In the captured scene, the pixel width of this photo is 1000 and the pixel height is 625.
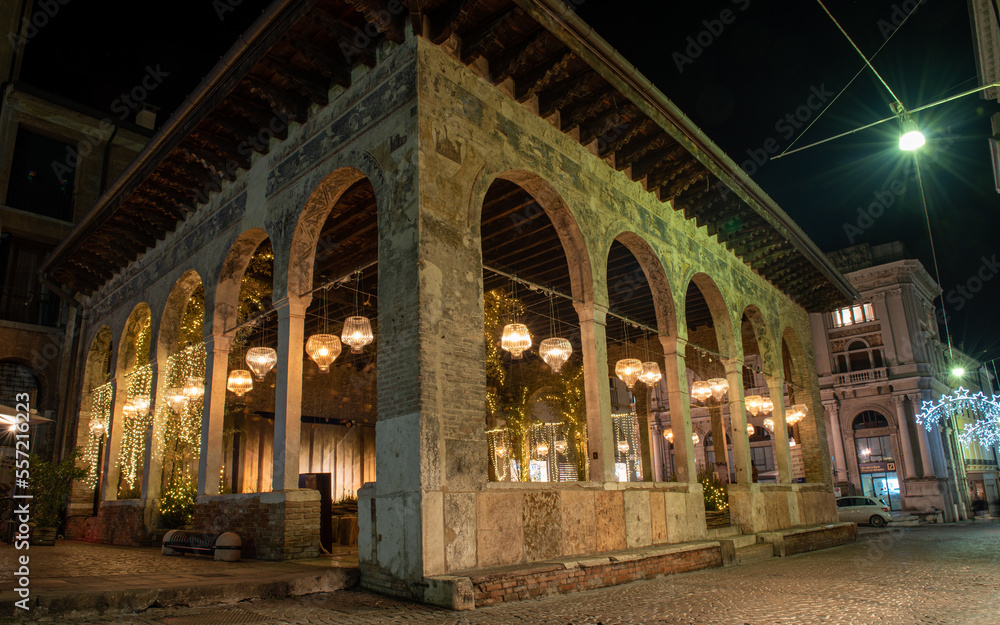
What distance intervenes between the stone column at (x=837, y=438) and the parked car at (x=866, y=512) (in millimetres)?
8556

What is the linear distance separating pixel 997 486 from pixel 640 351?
30.3 meters

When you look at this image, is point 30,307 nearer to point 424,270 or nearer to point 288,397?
point 288,397

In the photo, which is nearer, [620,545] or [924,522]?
[620,545]

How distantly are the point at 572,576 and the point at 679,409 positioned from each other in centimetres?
422

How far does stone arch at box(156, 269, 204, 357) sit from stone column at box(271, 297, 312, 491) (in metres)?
3.60

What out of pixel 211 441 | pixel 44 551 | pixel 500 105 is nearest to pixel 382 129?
pixel 500 105

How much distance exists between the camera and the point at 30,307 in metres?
14.8

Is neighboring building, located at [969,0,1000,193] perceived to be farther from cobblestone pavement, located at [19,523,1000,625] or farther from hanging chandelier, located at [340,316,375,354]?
hanging chandelier, located at [340,316,375,354]

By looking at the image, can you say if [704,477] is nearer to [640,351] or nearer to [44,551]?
[640,351]

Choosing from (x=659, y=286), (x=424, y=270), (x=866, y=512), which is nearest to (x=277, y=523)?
(x=424, y=270)

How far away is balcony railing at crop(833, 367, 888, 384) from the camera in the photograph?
31462 millimetres

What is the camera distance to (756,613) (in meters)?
5.43

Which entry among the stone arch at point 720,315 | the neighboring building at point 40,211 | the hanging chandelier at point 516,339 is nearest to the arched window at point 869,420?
the stone arch at point 720,315

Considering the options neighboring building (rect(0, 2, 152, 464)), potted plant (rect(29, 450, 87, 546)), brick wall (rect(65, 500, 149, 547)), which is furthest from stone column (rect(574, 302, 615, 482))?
neighboring building (rect(0, 2, 152, 464))
